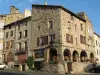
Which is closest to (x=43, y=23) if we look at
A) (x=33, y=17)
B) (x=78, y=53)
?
(x=33, y=17)

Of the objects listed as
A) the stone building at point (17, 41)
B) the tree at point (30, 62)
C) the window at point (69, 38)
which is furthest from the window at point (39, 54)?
the window at point (69, 38)

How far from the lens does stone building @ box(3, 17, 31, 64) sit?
4703cm

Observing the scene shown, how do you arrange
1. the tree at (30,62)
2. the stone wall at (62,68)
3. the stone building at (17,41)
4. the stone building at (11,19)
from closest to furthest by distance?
the stone wall at (62,68) < the tree at (30,62) < the stone building at (17,41) < the stone building at (11,19)


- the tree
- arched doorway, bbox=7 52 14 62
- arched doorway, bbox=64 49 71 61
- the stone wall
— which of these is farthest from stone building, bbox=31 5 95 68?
arched doorway, bbox=7 52 14 62

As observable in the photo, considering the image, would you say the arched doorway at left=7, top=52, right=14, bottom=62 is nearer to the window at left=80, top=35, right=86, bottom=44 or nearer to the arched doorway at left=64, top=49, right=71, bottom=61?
the arched doorway at left=64, top=49, right=71, bottom=61

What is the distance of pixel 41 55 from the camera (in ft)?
140

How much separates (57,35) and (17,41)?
12.8 metres

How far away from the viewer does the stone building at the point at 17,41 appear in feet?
154

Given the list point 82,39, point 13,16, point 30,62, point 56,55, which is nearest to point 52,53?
point 56,55

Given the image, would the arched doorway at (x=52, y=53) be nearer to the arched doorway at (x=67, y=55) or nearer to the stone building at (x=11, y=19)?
the arched doorway at (x=67, y=55)

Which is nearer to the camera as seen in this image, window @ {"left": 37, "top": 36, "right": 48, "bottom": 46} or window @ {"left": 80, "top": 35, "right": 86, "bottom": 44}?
window @ {"left": 37, "top": 36, "right": 48, "bottom": 46}

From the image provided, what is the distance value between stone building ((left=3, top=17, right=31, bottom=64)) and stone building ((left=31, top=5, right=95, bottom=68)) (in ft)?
8.57

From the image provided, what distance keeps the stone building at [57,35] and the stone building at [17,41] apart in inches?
103

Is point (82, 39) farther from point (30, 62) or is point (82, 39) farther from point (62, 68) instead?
point (30, 62)
